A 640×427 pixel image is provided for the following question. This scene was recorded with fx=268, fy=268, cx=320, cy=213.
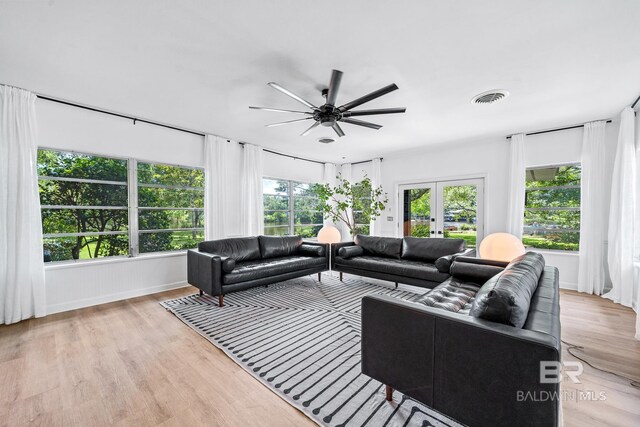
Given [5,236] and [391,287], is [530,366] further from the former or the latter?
[5,236]

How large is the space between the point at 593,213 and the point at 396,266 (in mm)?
3294

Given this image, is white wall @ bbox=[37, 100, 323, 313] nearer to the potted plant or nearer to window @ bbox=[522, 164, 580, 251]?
the potted plant

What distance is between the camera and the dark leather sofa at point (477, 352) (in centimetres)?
122

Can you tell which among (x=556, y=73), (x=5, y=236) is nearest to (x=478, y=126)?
(x=556, y=73)

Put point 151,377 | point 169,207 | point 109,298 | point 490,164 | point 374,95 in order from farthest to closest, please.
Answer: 1. point 490,164
2. point 169,207
3. point 109,298
4. point 374,95
5. point 151,377

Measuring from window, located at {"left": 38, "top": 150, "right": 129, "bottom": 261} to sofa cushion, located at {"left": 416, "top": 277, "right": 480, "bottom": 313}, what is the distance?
4.41m

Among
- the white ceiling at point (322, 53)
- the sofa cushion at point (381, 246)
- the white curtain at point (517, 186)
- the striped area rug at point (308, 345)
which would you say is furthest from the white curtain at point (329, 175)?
the white curtain at point (517, 186)

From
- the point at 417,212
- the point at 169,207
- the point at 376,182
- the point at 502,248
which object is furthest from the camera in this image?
the point at 376,182

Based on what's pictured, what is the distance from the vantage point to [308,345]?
2557mm

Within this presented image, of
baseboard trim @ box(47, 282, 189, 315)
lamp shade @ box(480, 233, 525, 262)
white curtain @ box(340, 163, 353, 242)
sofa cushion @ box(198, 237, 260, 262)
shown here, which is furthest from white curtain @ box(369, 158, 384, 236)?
baseboard trim @ box(47, 282, 189, 315)

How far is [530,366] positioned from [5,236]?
4945mm

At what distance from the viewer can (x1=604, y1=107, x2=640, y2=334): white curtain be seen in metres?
3.67

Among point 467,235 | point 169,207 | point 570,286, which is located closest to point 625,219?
point 570,286

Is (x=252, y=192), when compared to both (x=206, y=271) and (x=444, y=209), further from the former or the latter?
(x=444, y=209)
